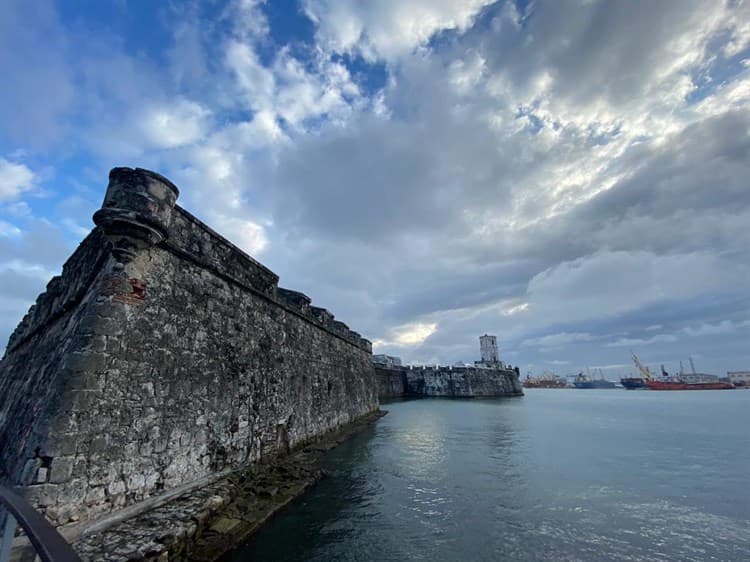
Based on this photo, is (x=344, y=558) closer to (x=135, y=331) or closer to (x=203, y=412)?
(x=203, y=412)

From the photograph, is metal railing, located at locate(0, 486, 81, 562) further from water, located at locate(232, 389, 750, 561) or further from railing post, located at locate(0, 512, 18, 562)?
water, located at locate(232, 389, 750, 561)

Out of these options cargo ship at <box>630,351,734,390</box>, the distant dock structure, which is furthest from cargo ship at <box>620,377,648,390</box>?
the distant dock structure

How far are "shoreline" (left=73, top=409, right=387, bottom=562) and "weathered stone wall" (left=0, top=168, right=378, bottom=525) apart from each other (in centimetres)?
40

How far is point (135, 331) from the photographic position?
5.71m

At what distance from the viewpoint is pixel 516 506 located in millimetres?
7535

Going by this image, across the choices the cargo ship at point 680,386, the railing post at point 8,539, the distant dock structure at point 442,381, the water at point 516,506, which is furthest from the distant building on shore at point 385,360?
the cargo ship at point 680,386

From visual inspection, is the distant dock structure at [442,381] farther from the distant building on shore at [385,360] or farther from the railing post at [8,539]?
the railing post at [8,539]

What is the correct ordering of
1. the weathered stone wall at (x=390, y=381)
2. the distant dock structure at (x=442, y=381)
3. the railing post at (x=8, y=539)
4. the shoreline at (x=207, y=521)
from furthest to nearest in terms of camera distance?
the distant dock structure at (x=442, y=381) < the weathered stone wall at (x=390, y=381) < the shoreline at (x=207, y=521) < the railing post at (x=8, y=539)

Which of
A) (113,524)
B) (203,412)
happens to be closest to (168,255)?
(203,412)

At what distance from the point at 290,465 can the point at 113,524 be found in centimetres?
511

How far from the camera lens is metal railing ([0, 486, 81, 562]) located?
4.53ft

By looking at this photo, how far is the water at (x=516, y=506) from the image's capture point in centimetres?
563

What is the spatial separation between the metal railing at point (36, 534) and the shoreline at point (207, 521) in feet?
8.82

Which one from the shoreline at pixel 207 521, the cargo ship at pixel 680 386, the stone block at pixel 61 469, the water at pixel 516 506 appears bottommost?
the cargo ship at pixel 680 386
